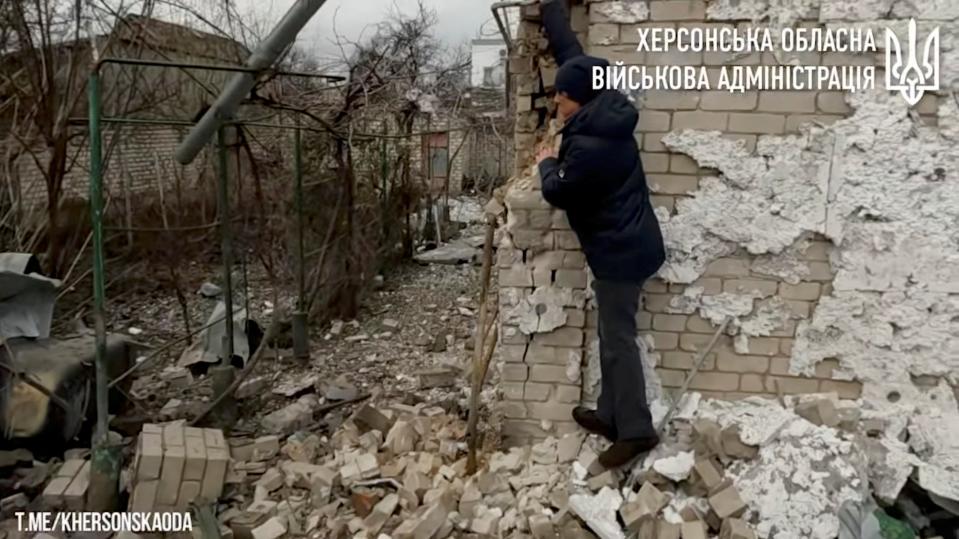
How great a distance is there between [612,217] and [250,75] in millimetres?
1769

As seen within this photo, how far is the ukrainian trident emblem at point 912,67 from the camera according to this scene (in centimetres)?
292

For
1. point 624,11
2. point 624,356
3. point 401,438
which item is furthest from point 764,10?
point 401,438

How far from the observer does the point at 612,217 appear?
2.92 metres

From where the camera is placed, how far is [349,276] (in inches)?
272

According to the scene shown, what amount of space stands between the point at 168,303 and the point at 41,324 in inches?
143

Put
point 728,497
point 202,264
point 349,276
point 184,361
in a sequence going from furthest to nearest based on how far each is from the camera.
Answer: point 202,264
point 349,276
point 184,361
point 728,497

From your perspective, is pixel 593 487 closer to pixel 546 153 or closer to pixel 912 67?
pixel 546 153

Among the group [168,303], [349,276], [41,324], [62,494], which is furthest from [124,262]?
[62,494]

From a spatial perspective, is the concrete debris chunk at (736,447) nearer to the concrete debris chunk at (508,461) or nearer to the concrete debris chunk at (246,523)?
the concrete debris chunk at (508,461)

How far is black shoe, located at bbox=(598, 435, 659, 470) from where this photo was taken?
120 inches

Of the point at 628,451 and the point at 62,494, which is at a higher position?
the point at 628,451

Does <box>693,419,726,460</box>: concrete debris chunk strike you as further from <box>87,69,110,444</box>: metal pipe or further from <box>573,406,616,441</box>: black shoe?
<box>87,69,110,444</box>: metal pipe

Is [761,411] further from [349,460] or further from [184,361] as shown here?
[184,361]

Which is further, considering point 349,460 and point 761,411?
point 349,460
